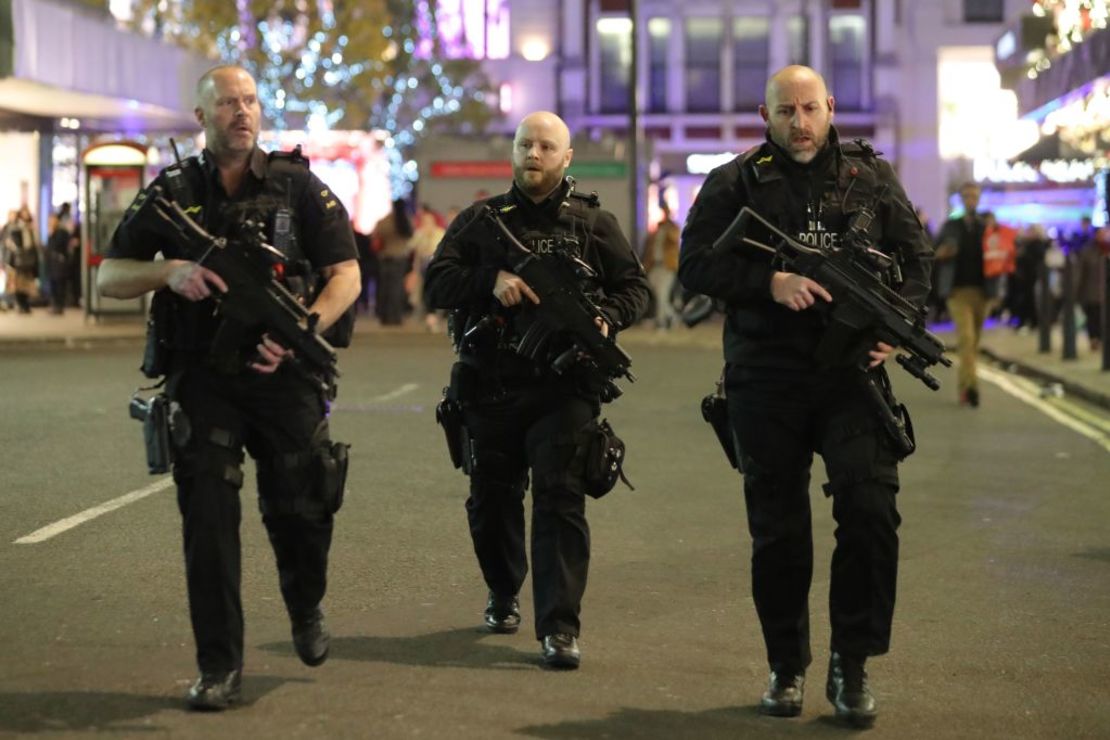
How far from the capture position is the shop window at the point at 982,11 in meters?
62.1

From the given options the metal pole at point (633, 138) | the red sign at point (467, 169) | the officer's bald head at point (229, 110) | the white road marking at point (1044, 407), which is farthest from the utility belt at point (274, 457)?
the red sign at point (467, 169)

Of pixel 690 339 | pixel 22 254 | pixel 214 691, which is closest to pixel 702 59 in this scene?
pixel 22 254

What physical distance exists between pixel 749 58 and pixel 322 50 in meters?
17.0

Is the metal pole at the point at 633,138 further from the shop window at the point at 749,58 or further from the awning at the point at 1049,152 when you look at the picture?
the shop window at the point at 749,58

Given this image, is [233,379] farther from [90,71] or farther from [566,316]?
[90,71]

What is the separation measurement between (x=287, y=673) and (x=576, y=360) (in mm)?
1368

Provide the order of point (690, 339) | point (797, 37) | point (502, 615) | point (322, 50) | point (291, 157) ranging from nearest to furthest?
point (291, 157) → point (502, 615) → point (690, 339) → point (322, 50) → point (797, 37)

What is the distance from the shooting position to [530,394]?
712cm

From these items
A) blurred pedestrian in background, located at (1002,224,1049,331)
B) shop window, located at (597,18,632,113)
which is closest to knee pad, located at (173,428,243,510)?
blurred pedestrian in background, located at (1002,224,1049,331)

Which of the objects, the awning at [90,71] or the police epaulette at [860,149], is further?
the awning at [90,71]

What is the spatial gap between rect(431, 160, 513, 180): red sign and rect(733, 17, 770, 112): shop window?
25.6 meters

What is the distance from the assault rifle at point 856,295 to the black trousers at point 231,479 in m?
1.37

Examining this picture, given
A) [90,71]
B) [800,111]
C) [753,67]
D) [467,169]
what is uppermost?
[753,67]

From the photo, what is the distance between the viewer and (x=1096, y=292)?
27812 millimetres
